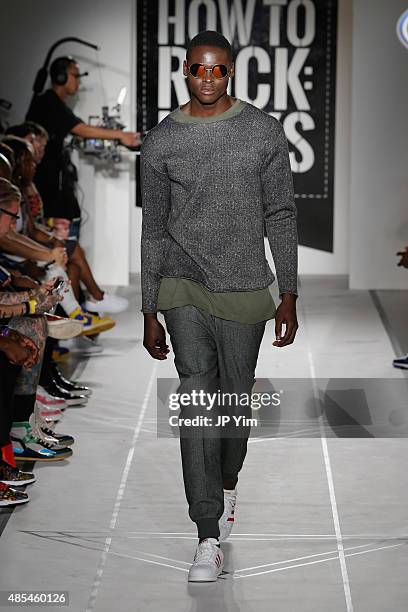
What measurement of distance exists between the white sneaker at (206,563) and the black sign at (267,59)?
5.88m

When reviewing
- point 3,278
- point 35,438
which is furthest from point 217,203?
point 35,438

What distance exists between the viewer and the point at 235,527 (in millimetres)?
3713

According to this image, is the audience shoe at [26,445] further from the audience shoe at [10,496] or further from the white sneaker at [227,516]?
the white sneaker at [227,516]

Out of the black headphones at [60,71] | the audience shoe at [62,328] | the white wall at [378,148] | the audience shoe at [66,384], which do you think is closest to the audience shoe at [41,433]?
the audience shoe at [62,328]

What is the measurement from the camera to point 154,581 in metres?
3.27

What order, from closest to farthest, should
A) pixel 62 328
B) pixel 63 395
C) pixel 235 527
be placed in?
pixel 235 527 < pixel 62 328 < pixel 63 395

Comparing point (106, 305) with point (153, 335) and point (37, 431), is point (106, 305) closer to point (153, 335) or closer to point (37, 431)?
point (37, 431)

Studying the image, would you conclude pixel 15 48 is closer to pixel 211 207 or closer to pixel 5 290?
pixel 5 290

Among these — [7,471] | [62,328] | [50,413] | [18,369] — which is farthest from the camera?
[50,413]

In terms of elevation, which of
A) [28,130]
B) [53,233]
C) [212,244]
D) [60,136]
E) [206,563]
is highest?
[60,136]

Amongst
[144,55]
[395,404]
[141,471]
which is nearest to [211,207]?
[141,471]

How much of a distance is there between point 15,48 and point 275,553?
230 inches

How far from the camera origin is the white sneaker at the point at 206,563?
10.7 feet

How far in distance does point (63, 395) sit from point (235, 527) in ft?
5.65
